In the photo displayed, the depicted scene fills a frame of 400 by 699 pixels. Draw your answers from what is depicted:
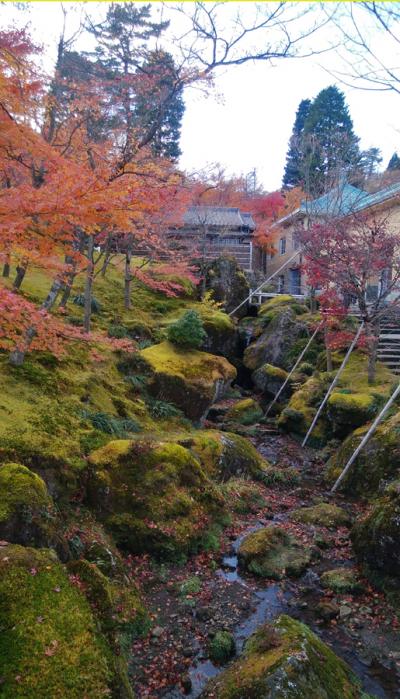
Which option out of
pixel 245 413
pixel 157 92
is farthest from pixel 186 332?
pixel 157 92

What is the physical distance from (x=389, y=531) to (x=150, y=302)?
15.2 m

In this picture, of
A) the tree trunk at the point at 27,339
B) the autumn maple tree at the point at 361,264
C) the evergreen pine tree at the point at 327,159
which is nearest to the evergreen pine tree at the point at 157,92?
the tree trunk at the point at 27,339

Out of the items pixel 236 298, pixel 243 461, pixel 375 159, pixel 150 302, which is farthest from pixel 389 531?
pixel 375 159

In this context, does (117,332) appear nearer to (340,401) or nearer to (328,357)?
(340,401)

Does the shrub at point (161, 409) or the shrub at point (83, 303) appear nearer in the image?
the shrub at point (161, 409)

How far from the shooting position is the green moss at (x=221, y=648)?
5.20m

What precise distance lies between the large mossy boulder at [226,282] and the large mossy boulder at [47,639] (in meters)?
19.6

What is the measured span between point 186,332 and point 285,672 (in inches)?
417

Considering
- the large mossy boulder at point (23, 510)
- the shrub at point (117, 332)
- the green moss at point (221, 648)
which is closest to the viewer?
the large mossy boulder at point (23, 510)

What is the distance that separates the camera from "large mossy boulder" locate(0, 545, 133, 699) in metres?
3.10

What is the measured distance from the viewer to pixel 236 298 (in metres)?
23.2

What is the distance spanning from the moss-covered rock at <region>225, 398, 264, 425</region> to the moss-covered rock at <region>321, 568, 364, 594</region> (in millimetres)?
8246

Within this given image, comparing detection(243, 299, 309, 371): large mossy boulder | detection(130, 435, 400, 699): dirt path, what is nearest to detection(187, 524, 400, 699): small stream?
detection(130, 435, 400, 699): dirt path

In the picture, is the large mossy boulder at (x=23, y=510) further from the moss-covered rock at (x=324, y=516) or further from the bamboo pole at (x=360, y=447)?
the bamboo pole at (x=360, y=447)
